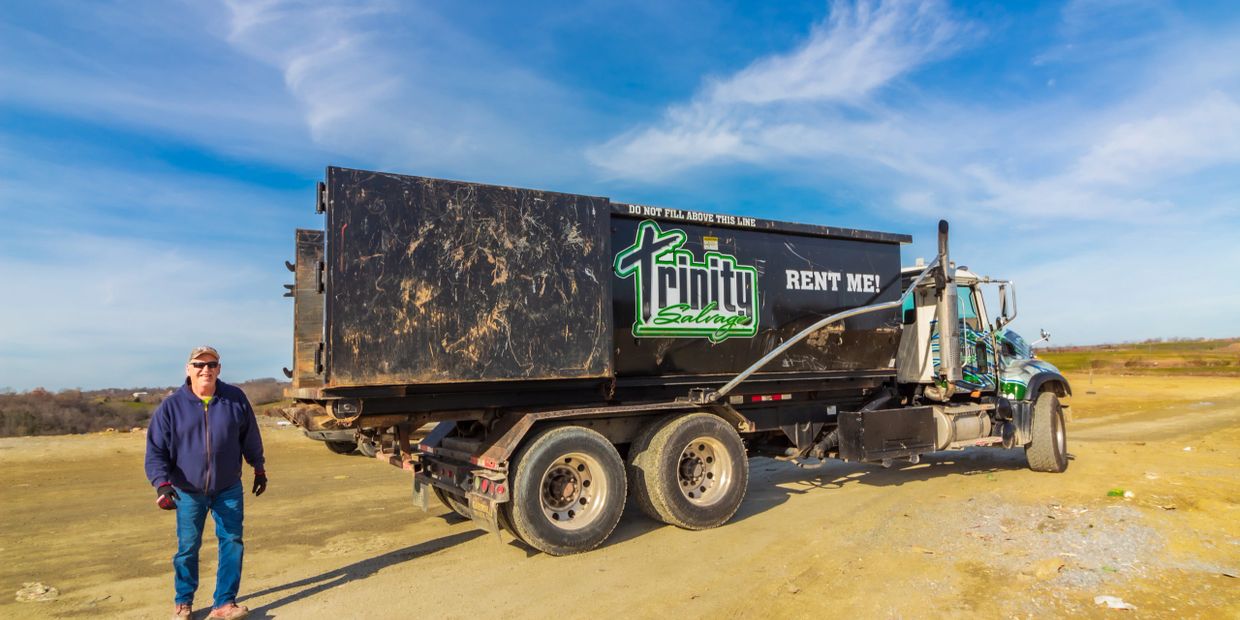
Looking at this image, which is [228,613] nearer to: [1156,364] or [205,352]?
[205,352]

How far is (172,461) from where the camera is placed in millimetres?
4695

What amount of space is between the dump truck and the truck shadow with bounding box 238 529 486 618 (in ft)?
1.35

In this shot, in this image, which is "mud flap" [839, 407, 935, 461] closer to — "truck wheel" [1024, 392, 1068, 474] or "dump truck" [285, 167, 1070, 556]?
"dump truck" [285, 167, 1070, 556]

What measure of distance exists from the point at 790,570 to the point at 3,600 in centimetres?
576

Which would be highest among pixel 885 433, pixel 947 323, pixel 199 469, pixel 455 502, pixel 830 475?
pixel 947 323

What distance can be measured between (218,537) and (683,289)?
180 inches

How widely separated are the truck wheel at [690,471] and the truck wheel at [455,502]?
1.63 m

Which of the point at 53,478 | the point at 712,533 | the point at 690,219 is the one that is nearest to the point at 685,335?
the point at 690,219

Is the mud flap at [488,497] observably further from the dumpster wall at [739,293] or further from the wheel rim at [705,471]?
the wheel rim at [705,471]

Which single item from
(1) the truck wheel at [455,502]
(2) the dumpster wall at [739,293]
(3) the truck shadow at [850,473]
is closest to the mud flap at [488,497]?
(1) the truck wheel at [455,502]

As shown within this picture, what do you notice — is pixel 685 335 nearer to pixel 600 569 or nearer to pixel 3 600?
pixel 600 569

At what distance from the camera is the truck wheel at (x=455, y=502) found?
6.90m

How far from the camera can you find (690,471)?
7.38 m

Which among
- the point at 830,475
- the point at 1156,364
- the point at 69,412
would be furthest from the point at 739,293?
the point at 1156,364
